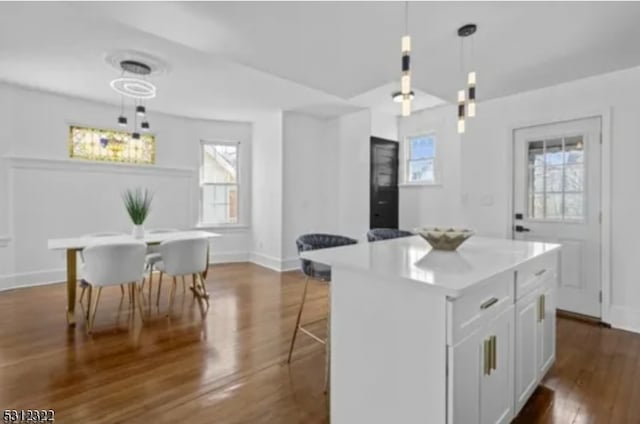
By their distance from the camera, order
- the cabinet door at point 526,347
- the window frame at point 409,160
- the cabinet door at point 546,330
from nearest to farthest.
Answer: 1. the cabinet door at point 526,347
2. the cabinet door at point 546,330
3. the window frame at point 409,160

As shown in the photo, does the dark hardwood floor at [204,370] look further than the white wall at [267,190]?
No

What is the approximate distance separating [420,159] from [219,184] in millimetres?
3645

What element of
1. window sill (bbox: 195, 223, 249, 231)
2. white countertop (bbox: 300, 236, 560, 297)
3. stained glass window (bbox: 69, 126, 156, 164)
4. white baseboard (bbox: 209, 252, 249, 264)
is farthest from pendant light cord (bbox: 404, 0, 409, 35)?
white baseboard (bbox: 209, 252, 249, 264)

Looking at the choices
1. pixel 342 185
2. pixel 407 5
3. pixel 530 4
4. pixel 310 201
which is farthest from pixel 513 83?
pixel 310 201

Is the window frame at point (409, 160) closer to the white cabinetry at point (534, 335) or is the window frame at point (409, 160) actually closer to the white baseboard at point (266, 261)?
the white baseboard at point (266, 261)

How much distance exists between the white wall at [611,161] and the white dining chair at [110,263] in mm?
3842

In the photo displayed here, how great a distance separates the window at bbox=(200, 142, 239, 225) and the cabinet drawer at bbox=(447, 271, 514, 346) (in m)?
5.27

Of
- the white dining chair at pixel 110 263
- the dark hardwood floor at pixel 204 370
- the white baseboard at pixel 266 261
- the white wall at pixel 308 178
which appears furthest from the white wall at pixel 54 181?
the white dining chair at pixel 110 263

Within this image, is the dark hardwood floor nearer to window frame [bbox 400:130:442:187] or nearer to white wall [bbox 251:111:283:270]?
white wall [bbox 251:111:283:270]

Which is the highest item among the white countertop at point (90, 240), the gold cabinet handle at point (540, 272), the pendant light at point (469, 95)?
the pendant light at point (469, 95)

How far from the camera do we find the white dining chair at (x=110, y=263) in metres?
2.92

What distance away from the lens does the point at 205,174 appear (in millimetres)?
6051

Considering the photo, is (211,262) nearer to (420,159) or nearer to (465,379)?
(420,159)

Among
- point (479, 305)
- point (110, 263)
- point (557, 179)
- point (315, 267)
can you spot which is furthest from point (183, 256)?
point (557, 179)
